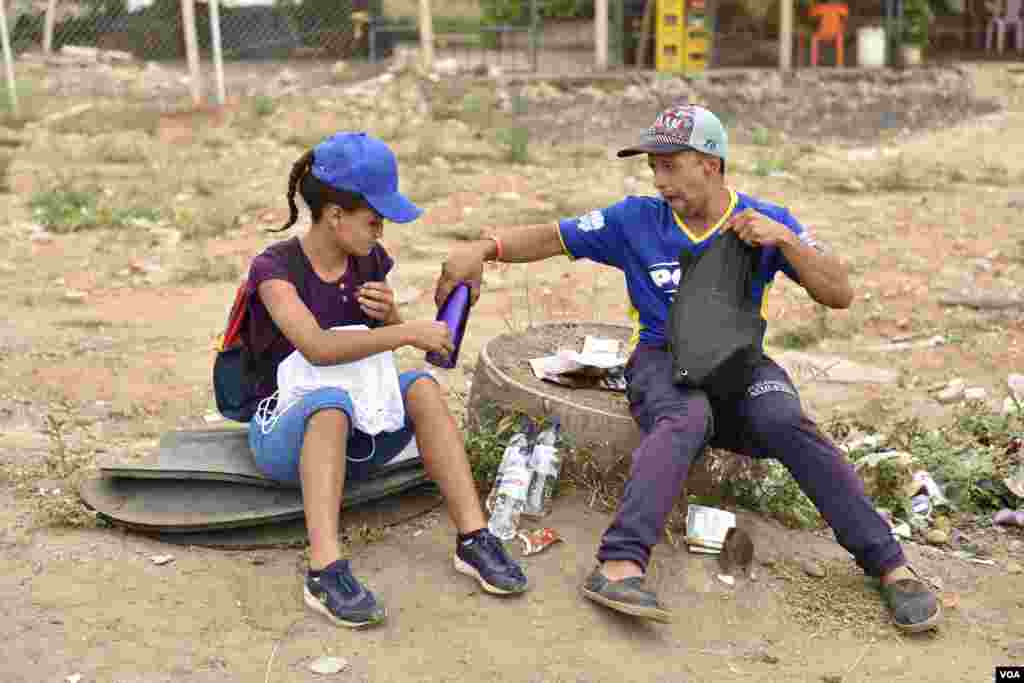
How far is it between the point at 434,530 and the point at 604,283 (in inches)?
162

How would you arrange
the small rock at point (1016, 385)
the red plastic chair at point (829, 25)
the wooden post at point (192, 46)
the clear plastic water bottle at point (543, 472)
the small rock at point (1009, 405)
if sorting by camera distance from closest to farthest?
the clear plastic water bottle at point (543, 472)
the small rock at point (1009, 405)
the small rock at point (1016, 385)
the wooden post at point (192, 46)
the red plastic chair at point (829, 25)

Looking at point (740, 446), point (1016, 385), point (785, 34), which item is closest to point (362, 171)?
point (740, 446)

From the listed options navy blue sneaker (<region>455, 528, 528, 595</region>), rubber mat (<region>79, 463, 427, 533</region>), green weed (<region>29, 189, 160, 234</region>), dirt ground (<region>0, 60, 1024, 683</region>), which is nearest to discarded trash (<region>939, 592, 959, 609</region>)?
dirt ground (<region>0, 60, 1024, 683</region>)

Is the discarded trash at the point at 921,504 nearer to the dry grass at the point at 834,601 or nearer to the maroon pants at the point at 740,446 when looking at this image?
the dry grass at the point at 834,601

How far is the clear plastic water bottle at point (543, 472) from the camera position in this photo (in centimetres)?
390

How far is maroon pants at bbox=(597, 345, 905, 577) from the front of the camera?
345cm

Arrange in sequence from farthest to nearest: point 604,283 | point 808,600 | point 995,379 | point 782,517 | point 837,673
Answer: point 604,283 < point 995,379 < point 782,517 < point 808,600 < point 837,673

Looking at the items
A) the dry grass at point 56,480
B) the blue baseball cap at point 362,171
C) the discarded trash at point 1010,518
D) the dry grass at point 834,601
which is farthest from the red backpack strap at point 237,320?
the discarded trash at point 1010,518

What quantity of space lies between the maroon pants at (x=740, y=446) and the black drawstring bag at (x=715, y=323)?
6cm

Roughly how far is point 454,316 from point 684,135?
813 mm

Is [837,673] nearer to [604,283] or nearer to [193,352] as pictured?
[193,352]

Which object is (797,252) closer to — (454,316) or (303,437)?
(454,316)

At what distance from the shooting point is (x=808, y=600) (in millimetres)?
3668

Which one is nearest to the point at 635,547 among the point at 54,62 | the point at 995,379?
the point at 995,379
